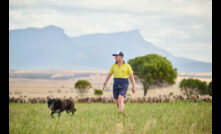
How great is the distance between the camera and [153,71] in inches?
1794

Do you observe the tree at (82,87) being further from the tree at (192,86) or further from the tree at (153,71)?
the tree at (192,86)

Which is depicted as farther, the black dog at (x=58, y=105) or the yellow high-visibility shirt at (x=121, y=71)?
the yellow high-visibility shirt at (x=121, y=71)

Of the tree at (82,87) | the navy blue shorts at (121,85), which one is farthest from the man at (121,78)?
the tree at (82,87)

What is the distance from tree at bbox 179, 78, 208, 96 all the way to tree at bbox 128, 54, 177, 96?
566cm

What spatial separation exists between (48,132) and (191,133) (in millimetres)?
3863

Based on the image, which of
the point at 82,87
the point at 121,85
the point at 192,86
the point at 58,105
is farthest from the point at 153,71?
the point at 58,105

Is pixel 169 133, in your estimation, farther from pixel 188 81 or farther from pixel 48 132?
pixel 188 81

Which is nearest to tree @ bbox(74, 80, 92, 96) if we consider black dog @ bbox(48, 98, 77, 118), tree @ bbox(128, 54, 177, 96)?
tree @ bbox(128, 54, 177, 96)

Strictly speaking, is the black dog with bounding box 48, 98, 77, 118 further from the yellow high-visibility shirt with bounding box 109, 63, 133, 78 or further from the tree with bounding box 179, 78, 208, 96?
the tree with bounding box 179, 78, 208, 96

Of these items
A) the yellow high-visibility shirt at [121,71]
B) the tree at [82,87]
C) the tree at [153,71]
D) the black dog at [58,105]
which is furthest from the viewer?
the tree at [82,87]

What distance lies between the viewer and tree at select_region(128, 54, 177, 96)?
4522 centimetres

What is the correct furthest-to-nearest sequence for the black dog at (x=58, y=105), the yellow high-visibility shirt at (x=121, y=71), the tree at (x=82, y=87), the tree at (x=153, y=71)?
the tree at (x=82, y=87)
the tree at (x=153, y=71)
the yellow high-visibility shirt at (x=121, y=71)
the black dog at (x=58, y=105)

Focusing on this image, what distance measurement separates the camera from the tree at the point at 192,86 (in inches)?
2024

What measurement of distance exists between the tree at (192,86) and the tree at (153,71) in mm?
5657
